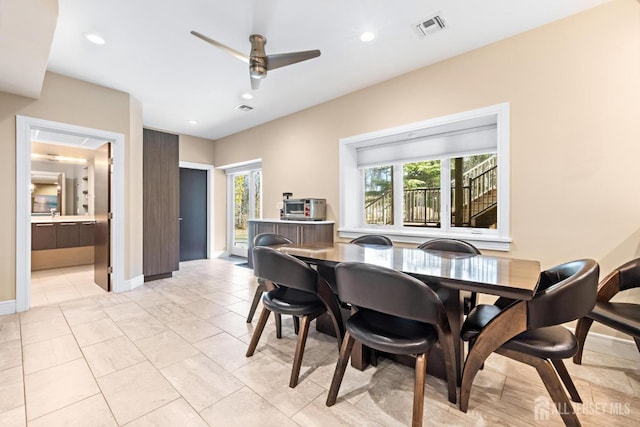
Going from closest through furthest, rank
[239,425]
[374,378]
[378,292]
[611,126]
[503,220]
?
[378,292] → [239,425] → [374,378] → [611,126] → [503,220]

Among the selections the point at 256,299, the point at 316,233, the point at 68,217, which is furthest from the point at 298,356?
the point at 68,217

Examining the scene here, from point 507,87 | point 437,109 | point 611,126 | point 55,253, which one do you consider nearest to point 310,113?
point 437,109

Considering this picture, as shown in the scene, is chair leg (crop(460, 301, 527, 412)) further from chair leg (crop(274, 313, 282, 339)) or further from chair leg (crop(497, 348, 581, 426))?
chair leg (crop(274, 313, 282, 339))

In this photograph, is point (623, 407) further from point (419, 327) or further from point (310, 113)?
point (310, 113)

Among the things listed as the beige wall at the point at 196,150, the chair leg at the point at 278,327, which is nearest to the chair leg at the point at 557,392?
the chair leg at the point at 278,327

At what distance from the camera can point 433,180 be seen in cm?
348

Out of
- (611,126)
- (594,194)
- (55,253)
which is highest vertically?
(611,126)

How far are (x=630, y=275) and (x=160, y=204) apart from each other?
553cm

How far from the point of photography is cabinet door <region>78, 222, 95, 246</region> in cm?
541

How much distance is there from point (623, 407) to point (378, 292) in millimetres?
1689

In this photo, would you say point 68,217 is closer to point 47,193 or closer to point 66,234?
point 66,234

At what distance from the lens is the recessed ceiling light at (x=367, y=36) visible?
2557 millimetres

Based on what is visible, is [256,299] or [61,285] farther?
[61,285]

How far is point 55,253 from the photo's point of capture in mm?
5234
